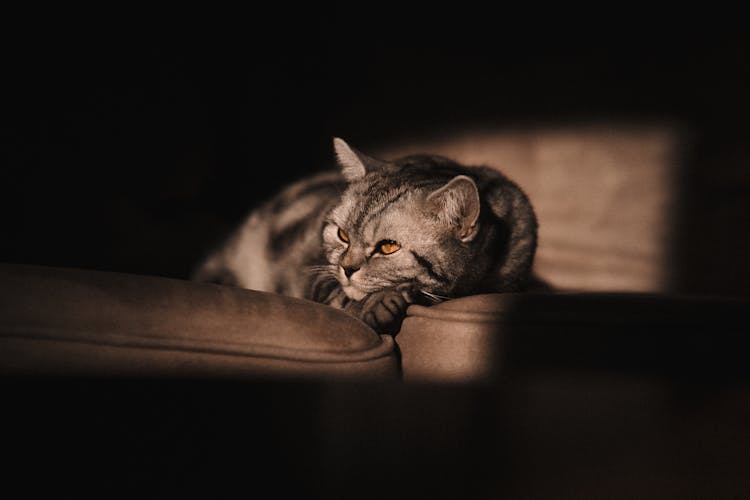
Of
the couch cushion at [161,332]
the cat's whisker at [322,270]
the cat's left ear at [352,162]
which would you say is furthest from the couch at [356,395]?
the cat's left ear at [352,162]

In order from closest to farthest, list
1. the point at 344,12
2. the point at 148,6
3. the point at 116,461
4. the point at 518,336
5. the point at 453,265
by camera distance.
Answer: the point at 116,461
the point at 518,336
the point at 453,265
the point at 148,6
the point at 344,12

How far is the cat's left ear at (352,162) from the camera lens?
124 cm

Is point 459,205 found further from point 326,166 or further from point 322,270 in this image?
point 326,166

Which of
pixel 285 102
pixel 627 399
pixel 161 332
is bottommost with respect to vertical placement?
pixel 627 399

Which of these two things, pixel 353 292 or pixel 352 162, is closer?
pixel 353 292

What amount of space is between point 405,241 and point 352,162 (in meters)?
0.30

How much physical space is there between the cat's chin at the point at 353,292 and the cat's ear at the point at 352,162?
31 centimetres

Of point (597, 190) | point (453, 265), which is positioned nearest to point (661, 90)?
point (597, 190)

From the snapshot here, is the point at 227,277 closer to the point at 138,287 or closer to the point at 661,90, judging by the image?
the point at 138,287

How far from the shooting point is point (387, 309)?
3.12 feet

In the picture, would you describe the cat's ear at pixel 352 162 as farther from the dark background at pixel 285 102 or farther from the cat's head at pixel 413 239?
the dark background at pixel 285 102

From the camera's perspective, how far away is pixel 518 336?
2.80 feet

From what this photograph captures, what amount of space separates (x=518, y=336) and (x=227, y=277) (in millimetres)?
918

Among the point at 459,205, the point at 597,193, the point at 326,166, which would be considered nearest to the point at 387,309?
the point at 459,205
